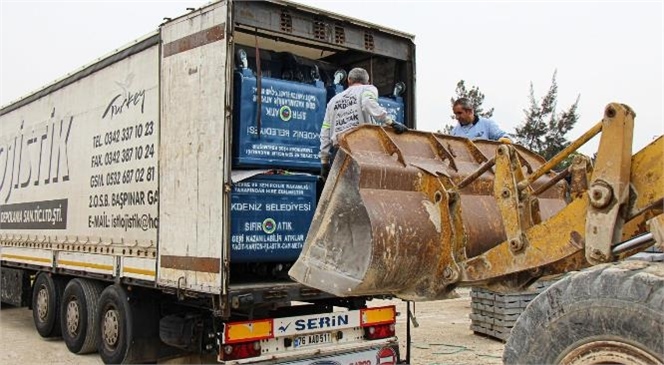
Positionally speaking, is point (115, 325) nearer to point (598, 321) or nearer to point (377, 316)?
point (377, 316)

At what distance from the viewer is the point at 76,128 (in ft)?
25.0

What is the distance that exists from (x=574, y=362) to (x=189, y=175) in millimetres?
3568

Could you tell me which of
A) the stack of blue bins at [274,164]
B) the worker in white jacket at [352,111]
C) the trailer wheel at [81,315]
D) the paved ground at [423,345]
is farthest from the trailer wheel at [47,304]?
the worker in white jacket at [352,111]

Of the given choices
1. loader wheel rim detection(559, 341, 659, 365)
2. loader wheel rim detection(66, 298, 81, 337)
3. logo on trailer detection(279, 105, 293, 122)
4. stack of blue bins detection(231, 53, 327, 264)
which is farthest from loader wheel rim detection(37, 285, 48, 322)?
loader wheel rim detection(559, 341, 659, 365)

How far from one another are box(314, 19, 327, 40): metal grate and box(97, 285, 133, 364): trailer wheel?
316 cm

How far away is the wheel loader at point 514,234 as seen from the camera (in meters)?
2.69

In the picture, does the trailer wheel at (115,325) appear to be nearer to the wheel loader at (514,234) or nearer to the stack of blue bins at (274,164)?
the stack of blue bins at (274,164)

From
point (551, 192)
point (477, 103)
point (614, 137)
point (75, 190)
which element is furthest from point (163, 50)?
point (477, 103)

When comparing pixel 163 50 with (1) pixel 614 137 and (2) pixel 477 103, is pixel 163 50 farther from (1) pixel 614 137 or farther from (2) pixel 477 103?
(2) pixel 477 103

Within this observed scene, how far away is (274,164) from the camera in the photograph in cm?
568

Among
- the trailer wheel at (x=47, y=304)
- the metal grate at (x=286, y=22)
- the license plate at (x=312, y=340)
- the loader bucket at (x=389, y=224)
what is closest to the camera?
the loader bucket at (x=389, y=224)

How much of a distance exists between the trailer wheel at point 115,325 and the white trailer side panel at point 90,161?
53 cm

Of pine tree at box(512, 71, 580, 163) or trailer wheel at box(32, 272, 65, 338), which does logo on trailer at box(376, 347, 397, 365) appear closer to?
trailer wheel at box(32, 272, 65, 338)

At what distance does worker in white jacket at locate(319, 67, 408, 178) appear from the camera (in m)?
5.03
